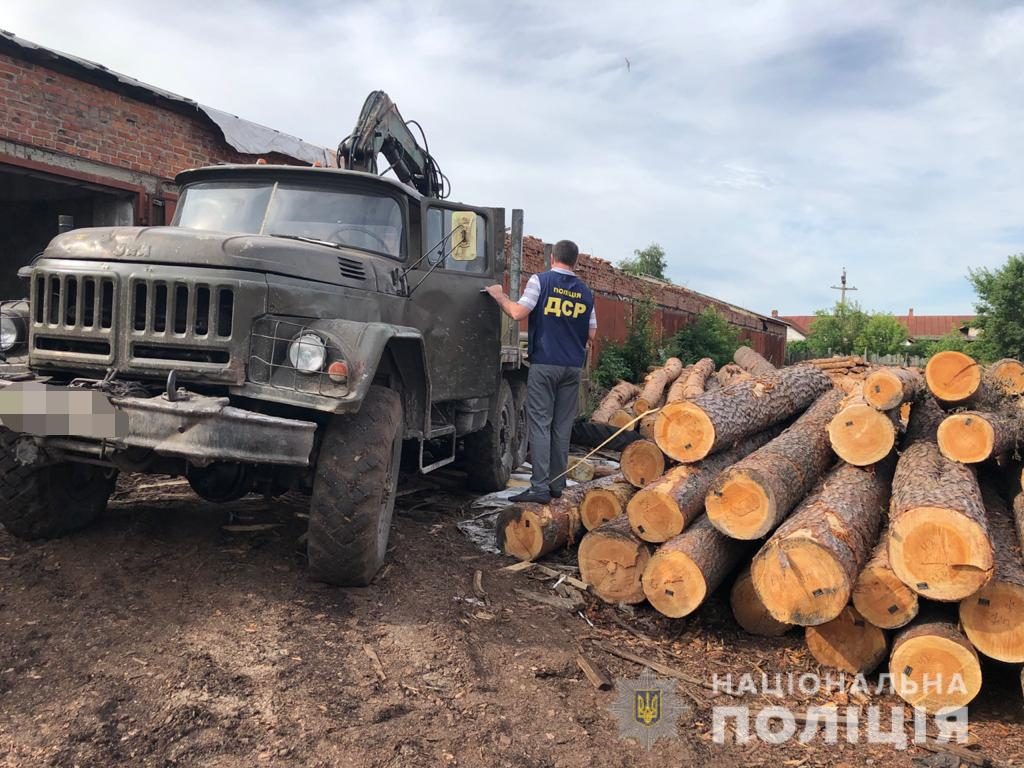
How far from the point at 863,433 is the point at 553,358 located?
77.8 inches

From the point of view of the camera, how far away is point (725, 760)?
289 centimetres

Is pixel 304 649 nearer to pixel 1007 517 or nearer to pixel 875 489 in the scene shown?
pixel 875 489

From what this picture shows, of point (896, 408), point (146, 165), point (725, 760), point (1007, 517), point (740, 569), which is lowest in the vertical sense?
point (725, 760)

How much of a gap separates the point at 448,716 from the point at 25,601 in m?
2.13

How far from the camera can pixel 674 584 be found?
3.88 metres

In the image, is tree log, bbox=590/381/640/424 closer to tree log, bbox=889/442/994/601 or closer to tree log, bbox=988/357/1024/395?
tree log, bbox=988/357/1024/395

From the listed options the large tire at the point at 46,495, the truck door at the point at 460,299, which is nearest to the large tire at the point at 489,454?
the truck door at the point at 460,299

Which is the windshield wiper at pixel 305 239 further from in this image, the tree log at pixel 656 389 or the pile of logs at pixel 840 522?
the tree log at pixel 656 389

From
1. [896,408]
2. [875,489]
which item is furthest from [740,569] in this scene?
[896,408]

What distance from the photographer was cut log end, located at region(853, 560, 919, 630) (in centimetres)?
343

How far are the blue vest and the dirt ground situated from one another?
58.3 inches

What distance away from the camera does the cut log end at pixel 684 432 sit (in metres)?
4.46

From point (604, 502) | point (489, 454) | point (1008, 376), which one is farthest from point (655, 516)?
point (1008, 376)

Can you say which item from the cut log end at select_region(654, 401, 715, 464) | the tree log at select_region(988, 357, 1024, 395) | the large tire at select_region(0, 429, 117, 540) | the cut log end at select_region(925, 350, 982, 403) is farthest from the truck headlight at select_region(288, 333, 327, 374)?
the tree log at select_region(988, 357, 1024, 395)
